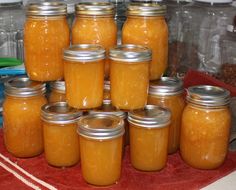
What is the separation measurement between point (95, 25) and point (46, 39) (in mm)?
111

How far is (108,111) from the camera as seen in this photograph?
853mm

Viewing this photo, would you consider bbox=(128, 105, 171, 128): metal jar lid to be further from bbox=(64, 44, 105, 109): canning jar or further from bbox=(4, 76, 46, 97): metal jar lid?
bbox=(4, 76, 46, 97): metal jar lid

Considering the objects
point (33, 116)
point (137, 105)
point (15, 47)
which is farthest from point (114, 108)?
point (15, 47)

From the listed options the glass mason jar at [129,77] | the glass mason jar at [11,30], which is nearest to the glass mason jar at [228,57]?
the glass mason jar at [129,77]

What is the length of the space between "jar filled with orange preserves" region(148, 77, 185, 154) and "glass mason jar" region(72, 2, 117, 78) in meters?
0.12

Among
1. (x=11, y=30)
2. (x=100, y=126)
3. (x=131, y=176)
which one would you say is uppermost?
(x=11, y=30)

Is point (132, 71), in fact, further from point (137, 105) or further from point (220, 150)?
point (220, 150)

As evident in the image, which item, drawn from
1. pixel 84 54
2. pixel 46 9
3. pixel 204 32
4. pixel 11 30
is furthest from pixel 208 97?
pixel 11 30

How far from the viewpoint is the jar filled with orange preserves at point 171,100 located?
90 centimetres

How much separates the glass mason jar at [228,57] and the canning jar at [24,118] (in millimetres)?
514

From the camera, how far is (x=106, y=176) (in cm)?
78

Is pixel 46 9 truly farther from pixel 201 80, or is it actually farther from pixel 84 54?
pixel 201 80

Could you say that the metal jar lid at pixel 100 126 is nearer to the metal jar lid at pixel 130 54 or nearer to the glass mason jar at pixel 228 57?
the metal jar lid at pixel 130 54

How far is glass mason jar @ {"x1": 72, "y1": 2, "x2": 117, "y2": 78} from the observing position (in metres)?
0.87
